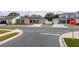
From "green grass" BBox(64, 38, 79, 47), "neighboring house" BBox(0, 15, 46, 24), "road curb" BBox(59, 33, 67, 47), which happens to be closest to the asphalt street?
"road curb" BBox(59, 33, 67, 47)

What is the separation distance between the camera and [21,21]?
9141mm

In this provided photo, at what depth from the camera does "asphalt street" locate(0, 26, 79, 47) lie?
9.00 meters

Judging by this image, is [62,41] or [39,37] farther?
[39,37]

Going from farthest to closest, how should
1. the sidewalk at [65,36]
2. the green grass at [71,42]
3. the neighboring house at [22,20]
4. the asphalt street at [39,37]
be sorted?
Answer: the neighboring house at [22,20], the asphalt street at [39,37], the sidewalk at [65,36], the green grass at [71,42]

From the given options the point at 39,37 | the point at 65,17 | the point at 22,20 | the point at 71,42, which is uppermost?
A: the point at 65,17

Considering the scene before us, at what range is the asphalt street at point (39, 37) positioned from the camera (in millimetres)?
9000

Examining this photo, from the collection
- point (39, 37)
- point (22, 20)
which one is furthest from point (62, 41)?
point (22, 20)

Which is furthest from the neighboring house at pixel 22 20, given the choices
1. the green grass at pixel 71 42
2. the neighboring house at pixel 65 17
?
the green grass at pixel 71 42

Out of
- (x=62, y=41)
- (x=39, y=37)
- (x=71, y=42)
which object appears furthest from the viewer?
(x=39, y=37)

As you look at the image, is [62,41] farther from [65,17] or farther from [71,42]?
[65,17]

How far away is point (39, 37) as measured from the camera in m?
9.23

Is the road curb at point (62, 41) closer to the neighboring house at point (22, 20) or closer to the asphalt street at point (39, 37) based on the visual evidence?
the asphalt street at point (39, 37)
